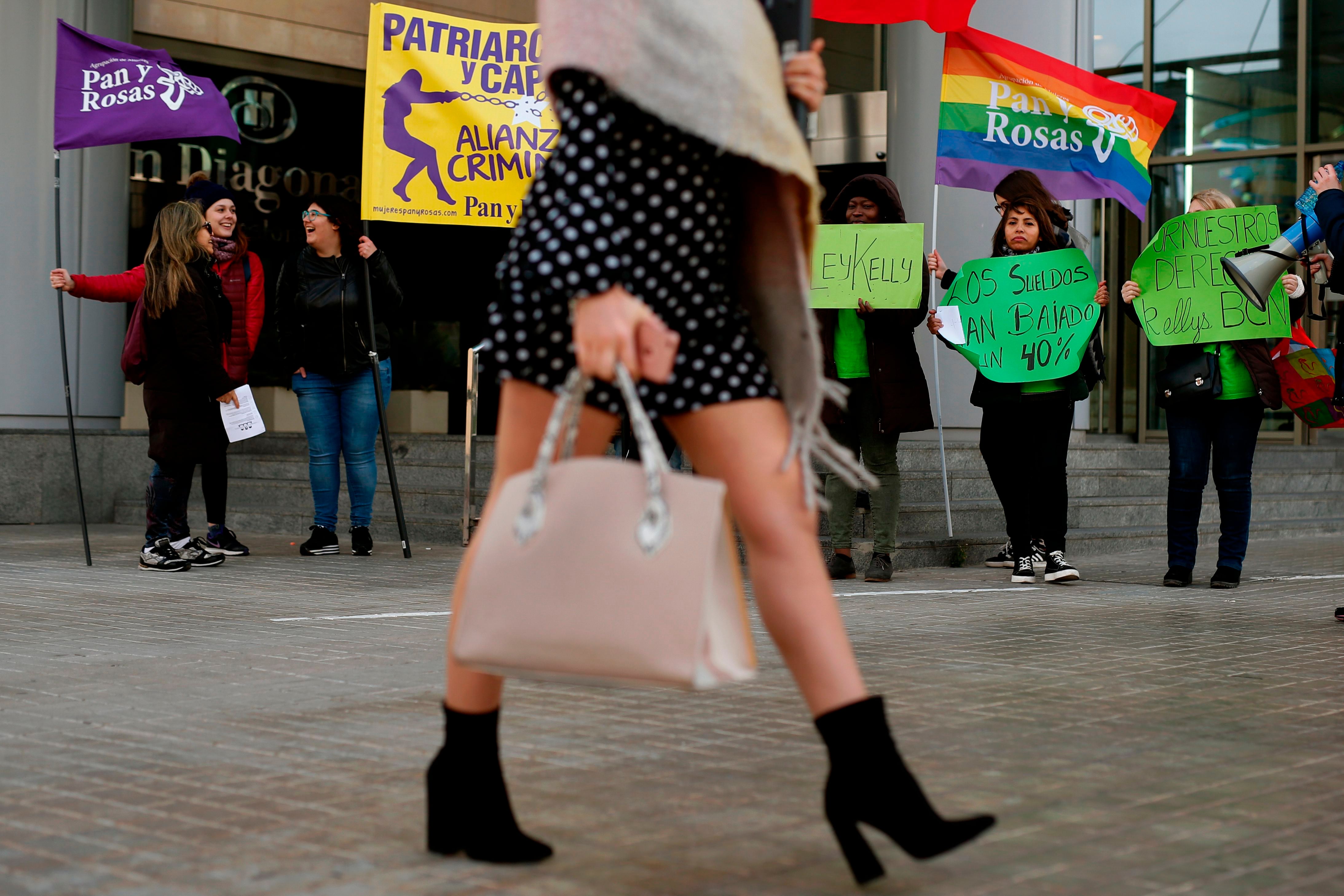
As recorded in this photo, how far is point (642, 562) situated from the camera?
2.39 meters

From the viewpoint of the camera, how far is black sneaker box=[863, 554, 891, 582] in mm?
8398

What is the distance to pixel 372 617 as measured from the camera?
21.5 ft

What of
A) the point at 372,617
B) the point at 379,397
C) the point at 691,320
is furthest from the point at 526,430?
the point at 379,397

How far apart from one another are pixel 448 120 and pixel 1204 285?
14.7ft

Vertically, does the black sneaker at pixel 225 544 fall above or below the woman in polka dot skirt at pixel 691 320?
below

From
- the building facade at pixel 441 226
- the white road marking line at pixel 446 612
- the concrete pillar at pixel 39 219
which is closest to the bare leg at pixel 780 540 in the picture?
the white road marking line at pixel 446 612

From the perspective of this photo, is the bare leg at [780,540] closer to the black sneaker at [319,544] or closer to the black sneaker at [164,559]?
the black sneaker at [164,559]

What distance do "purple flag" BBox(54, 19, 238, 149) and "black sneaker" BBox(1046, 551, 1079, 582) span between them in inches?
212

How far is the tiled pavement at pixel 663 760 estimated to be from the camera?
2.82 m

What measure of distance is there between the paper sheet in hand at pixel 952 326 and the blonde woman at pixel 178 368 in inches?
158

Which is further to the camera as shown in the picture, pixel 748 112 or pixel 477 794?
pixel 477 794

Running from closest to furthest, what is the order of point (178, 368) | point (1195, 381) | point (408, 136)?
point (1195, 381) → point (178, 368) → point (408, 136)

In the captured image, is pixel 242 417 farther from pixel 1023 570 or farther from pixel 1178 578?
pixel 1178 578

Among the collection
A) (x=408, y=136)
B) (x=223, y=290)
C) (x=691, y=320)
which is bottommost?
(x=691, y=320)
